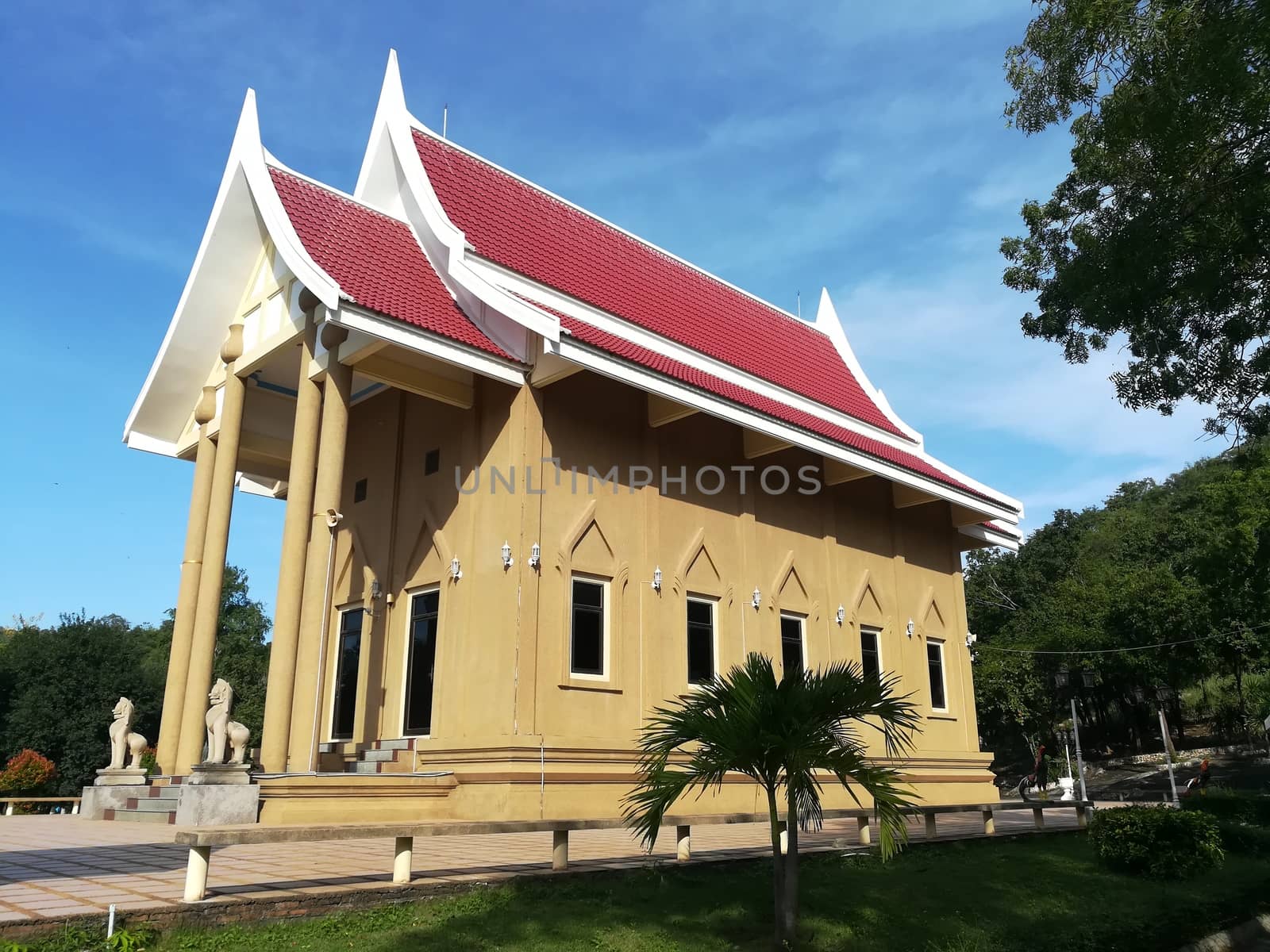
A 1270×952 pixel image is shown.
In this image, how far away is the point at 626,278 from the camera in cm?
1844

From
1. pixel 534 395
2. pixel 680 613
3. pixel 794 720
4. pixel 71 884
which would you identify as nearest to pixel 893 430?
pixel 680 613

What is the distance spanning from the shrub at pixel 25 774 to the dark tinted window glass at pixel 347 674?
32.2 feet

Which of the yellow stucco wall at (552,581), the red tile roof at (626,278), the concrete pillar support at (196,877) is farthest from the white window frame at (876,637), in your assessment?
the concrete pillar support at (196,877)

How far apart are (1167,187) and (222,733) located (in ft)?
38.6

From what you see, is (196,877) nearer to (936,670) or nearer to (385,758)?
(385,758)

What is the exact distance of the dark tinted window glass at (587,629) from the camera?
13648 millimetres

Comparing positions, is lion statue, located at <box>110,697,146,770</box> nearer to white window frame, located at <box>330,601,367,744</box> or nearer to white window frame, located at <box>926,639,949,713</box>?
white window frame, located at <box>330,601,367,744</box>

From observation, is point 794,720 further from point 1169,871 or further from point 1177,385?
point 1177,385

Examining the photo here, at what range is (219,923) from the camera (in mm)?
→ 5699

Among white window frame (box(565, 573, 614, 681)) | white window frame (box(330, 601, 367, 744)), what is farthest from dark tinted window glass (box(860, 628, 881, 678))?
white window frame (box(330, 601, 367, 744))

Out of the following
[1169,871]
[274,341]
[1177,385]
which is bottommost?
[1169,871]

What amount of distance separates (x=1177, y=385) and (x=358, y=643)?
12274 mm

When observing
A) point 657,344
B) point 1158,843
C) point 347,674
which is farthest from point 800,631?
point 1158,843

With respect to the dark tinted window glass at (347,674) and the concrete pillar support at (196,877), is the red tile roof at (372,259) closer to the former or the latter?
the dark tinted window glass at (347,674)
